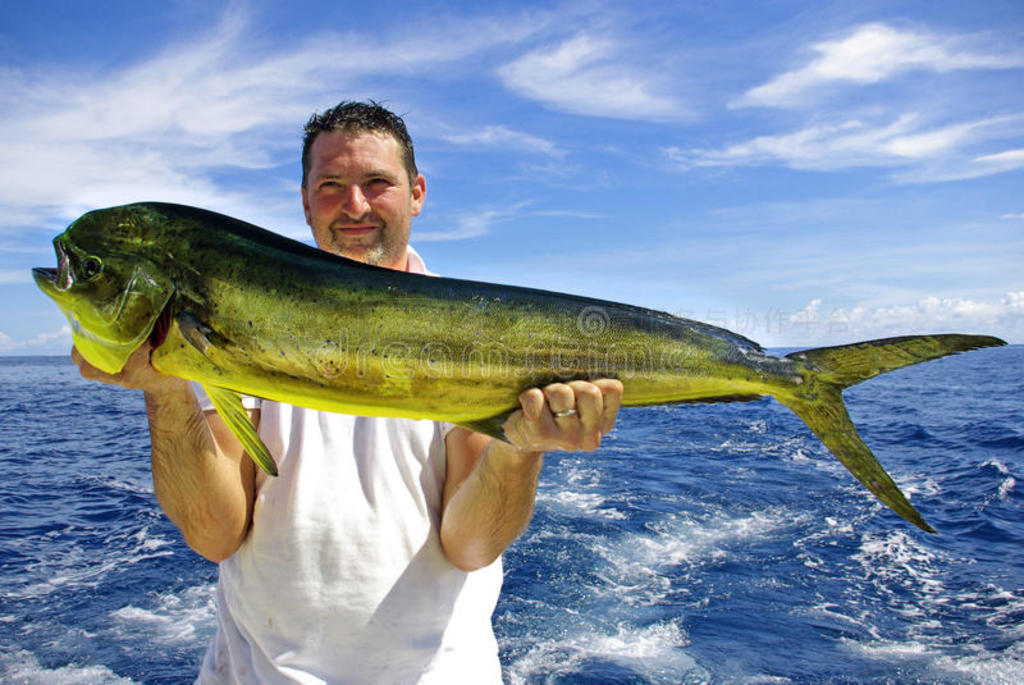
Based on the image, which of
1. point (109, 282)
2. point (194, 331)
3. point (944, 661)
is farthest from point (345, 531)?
point (944, 661)

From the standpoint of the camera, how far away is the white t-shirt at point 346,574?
227 cm

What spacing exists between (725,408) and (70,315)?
25331 millimetres

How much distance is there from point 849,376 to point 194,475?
7.43 feet

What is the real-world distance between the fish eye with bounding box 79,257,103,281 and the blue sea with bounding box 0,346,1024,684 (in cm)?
475

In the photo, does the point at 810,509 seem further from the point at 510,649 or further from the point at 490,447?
the point at 490,447

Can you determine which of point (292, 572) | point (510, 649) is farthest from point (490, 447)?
point (510, 649)

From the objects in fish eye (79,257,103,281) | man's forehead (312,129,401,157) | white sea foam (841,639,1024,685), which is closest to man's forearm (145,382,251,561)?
fish eye (79,257,103,281)

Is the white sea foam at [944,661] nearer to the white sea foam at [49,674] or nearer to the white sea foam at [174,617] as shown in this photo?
the white sea foam at [174,617]

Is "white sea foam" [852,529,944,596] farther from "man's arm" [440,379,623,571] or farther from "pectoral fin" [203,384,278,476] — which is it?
"pectoral fin" [203,384,278,476]

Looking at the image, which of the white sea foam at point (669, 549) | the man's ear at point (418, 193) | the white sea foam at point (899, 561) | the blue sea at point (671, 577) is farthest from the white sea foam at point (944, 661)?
the man's ear at point (418, 193)

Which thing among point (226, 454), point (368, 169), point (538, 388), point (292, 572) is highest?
point (368, 169)

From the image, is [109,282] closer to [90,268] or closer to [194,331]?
[90,268]

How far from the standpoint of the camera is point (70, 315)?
200cm

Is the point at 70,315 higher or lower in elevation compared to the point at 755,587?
higher
